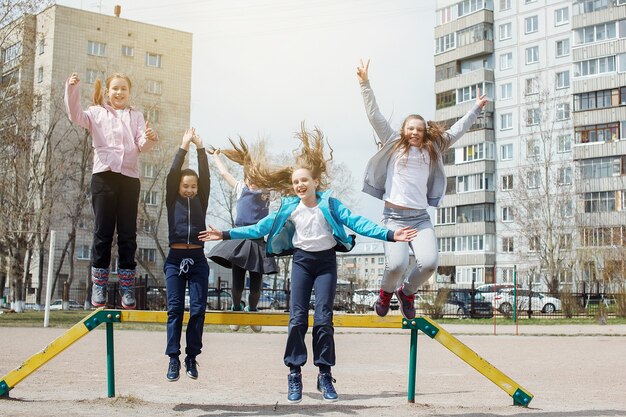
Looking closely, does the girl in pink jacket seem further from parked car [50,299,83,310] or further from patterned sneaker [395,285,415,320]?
parked car [50,299,83,310]

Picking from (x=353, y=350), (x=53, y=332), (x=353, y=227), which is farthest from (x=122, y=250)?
(x=53, y=332)

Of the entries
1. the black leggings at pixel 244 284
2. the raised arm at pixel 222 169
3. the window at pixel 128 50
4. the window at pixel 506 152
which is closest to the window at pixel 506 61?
the window at pixel 506 152

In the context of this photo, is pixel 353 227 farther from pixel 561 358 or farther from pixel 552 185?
pixel 552 185

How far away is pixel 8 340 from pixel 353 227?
11.9 meters

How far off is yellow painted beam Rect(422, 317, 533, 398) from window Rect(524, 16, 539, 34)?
57.7 meters

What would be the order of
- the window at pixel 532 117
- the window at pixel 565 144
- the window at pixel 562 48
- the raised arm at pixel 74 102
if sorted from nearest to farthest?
the raised arm at pixel 74 102
the window at pixel 532 117
the window at pixel 565 144
the window at pixel 562 48

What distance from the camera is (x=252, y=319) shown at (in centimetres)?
783

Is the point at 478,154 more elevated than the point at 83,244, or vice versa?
the point at 478,154

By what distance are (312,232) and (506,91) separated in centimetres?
5910

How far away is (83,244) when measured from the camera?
207 ft

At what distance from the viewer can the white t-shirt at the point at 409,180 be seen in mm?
7867

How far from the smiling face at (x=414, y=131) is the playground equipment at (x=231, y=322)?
176cm

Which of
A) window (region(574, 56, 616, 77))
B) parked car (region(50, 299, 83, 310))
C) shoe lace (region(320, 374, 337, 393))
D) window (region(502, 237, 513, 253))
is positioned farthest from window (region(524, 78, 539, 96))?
shoe lace (region(320, 374, 337, 393))

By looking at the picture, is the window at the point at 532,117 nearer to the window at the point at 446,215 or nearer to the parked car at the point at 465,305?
the window at the point at 446,215
